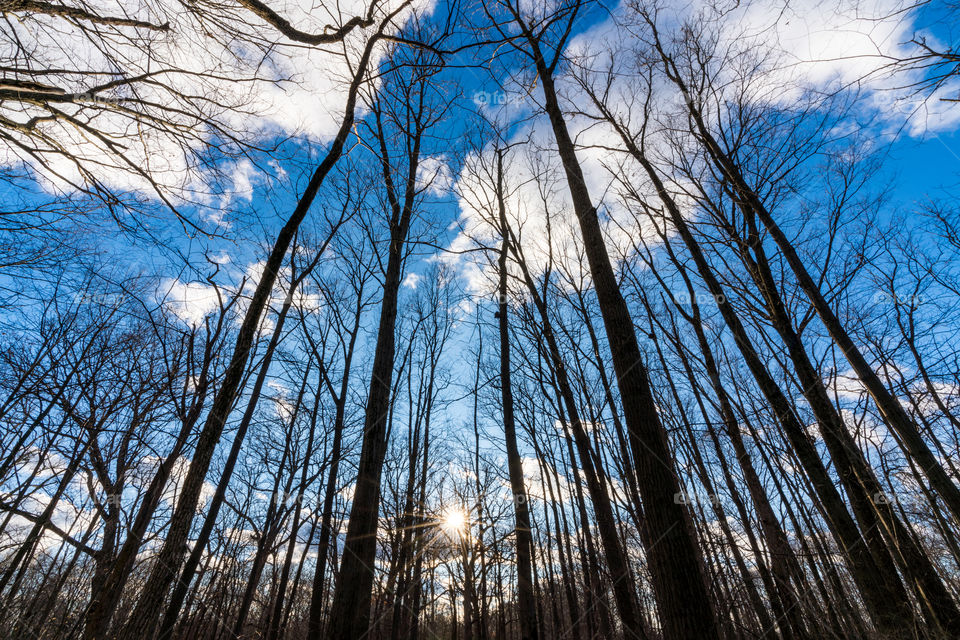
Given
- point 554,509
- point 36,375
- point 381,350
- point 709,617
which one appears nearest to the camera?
point 709,617

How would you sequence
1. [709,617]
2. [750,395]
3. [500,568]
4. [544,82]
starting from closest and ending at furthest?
[709,617], [544,82], [750,395], [500,568]

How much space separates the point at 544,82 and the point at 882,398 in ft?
20.8

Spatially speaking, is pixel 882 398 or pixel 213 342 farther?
pixel 213 342

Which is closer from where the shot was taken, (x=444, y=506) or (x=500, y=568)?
(x=444, y=506)

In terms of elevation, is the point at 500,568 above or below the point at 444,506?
below

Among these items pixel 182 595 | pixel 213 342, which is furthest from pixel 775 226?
pixel 182 595

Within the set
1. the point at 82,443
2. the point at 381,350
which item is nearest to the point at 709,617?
the point at 381,350

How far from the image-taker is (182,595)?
19.9 ft

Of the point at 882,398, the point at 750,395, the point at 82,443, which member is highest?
the point at 750,395

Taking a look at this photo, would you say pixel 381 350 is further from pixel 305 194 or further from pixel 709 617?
pixel 709 617

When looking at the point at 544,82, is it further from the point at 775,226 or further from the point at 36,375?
the point at 36,375

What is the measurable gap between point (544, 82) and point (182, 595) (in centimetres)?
1073

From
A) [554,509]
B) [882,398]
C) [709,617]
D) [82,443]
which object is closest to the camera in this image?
[709,617]

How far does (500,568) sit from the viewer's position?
17.2 meters
